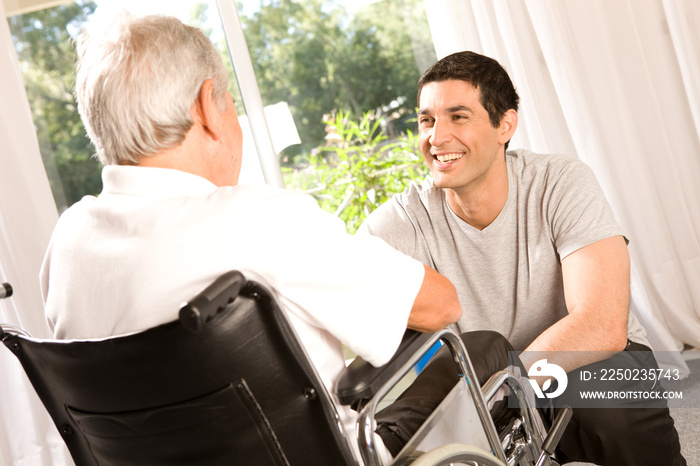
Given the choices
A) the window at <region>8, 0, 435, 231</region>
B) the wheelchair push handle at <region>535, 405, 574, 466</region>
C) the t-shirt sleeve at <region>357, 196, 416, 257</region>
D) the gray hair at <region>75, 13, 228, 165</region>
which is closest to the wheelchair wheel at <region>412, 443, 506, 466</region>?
the wheelchair push handle at <region>535, 405, 574, 466</region>

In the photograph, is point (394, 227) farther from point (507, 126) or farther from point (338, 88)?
point (338, 88)

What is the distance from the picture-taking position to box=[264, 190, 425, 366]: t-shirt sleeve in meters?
0.93

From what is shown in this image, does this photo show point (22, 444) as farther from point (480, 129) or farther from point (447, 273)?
point (480, 129)

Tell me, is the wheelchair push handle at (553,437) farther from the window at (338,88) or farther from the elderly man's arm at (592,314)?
the window at (338,88)

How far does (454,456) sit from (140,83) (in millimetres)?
739

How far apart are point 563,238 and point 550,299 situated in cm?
19

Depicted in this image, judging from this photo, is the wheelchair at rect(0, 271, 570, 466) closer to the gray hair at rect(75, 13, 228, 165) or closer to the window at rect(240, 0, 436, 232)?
the gray hair at rect(75, 13, 228, 165)

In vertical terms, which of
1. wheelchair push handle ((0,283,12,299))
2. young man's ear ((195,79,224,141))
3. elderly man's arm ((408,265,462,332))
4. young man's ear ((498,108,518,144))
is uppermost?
young man's ear ((195,79,224,141))

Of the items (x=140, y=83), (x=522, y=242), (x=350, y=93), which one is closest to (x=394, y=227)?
(x=522, y=242)

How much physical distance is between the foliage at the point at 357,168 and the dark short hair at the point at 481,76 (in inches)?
60.6

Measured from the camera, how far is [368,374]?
3.22ft

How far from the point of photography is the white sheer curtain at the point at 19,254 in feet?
8.55

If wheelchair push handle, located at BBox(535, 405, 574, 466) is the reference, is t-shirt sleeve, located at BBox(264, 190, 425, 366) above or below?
above

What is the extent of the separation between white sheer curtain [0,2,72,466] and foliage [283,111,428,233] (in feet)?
4.40
